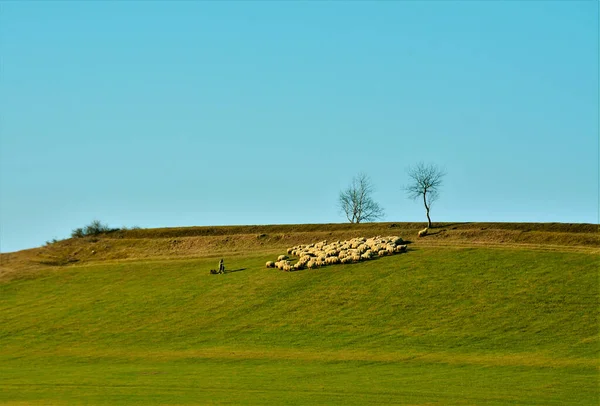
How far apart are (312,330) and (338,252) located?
18.3m

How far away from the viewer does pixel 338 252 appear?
217 ft

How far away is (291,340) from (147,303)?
15.4 meters

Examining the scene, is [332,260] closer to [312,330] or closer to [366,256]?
[366,256]

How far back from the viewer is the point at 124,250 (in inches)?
3041

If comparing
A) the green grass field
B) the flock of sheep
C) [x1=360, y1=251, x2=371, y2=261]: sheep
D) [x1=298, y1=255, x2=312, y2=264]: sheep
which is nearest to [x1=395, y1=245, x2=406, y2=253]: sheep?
the flock of sheep

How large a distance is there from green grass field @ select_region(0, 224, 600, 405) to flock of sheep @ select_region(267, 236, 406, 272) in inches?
49.0

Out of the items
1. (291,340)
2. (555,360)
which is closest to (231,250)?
(291,340)

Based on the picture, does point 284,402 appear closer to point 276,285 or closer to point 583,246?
point 276,285

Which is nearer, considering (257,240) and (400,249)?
(400,249)

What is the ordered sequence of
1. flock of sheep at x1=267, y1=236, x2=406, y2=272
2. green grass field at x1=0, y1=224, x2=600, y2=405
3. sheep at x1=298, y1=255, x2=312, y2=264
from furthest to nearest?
sheep at x1=298, y1=255, x2=312, y2=264 < flock of sheep at x1=267, y1=236, x2=406, y2=272 < green grass field at x1=0, y1=224, x2=600, y2=405

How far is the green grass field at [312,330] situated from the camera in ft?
108

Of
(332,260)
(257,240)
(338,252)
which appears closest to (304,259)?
(332,260)

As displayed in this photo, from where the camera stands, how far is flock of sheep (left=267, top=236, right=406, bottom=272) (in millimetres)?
63656

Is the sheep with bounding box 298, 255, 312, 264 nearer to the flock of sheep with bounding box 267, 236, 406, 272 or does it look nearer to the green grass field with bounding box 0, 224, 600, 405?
the flock of sheep with bounding box 267, 236, 406, 272
